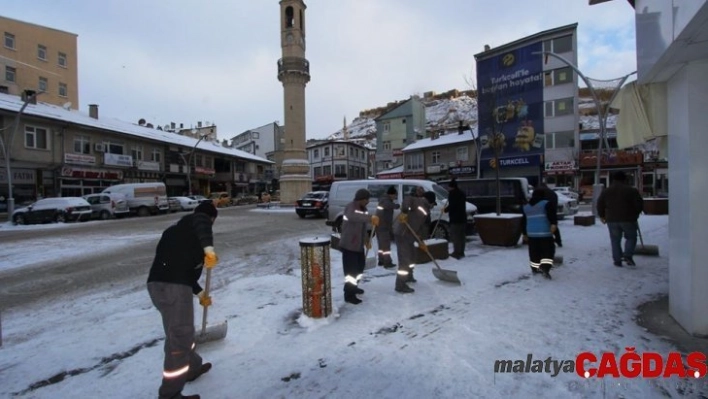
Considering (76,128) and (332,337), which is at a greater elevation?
(76,128)

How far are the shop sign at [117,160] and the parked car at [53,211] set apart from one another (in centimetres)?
1103

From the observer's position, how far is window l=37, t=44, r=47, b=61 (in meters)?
37.7

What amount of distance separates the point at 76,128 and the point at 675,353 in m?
36.6

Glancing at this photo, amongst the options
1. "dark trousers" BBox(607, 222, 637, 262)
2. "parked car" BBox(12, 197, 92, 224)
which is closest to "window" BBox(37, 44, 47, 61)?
"parked car" BBox(12, 197, 92, 224)

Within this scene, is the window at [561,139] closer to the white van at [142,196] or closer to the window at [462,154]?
the window at [462,154]

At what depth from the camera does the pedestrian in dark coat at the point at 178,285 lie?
2953 mm

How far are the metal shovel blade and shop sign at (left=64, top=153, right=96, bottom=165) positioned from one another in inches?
1255

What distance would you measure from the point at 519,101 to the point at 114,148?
3752cm

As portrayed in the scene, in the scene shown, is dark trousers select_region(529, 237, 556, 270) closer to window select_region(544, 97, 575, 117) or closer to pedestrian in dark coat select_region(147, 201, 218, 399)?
pedestrian in dark coat select_region(147, 201, 218, 399)

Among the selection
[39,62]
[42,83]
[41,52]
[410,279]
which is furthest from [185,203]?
[410,279]

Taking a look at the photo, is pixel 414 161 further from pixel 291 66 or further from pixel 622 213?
pixel 622 213

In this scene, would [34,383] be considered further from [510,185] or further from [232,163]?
[232,163]

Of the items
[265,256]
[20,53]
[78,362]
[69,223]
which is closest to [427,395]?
[78,362]

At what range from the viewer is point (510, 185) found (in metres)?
13.2
